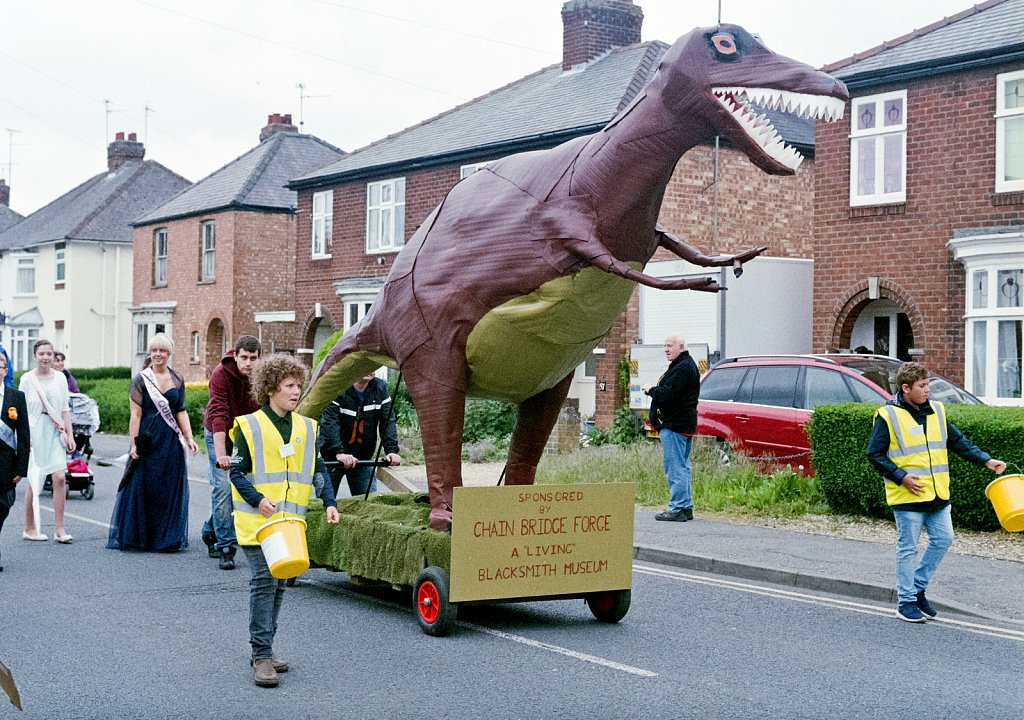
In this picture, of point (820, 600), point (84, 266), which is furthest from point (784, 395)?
point (84, 266)

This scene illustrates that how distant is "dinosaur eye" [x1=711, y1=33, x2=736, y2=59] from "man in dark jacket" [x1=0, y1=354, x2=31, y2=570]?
21.1ft

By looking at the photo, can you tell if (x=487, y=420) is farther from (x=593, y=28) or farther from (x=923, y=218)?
(x=593, y=28)

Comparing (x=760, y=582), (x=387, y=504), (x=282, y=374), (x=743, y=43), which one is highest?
(x=743, y=43)

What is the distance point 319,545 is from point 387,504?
0.55 metres

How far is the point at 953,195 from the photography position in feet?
60.7

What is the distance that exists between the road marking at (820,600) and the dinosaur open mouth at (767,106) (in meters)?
3.43

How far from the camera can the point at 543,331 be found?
7.02 meters

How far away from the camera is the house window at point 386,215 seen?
1093 inches

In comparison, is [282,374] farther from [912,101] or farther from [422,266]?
[912,101]

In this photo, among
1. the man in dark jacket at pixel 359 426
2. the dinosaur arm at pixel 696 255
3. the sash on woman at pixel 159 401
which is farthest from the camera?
the sash on woman at pixel 159 401

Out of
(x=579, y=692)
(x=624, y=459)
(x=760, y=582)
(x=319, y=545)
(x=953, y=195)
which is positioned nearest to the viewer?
(x=579, y=692)

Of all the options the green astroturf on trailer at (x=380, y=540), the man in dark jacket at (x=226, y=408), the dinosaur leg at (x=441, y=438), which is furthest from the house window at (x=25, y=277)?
the dinosaur leg at (x=441, y=438)

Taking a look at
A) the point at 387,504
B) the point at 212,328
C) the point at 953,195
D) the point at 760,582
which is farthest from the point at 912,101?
the point at 212,328

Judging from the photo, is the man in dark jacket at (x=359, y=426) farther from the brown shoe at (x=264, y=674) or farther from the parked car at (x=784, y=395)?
the parked car at (x=784, y=395)
